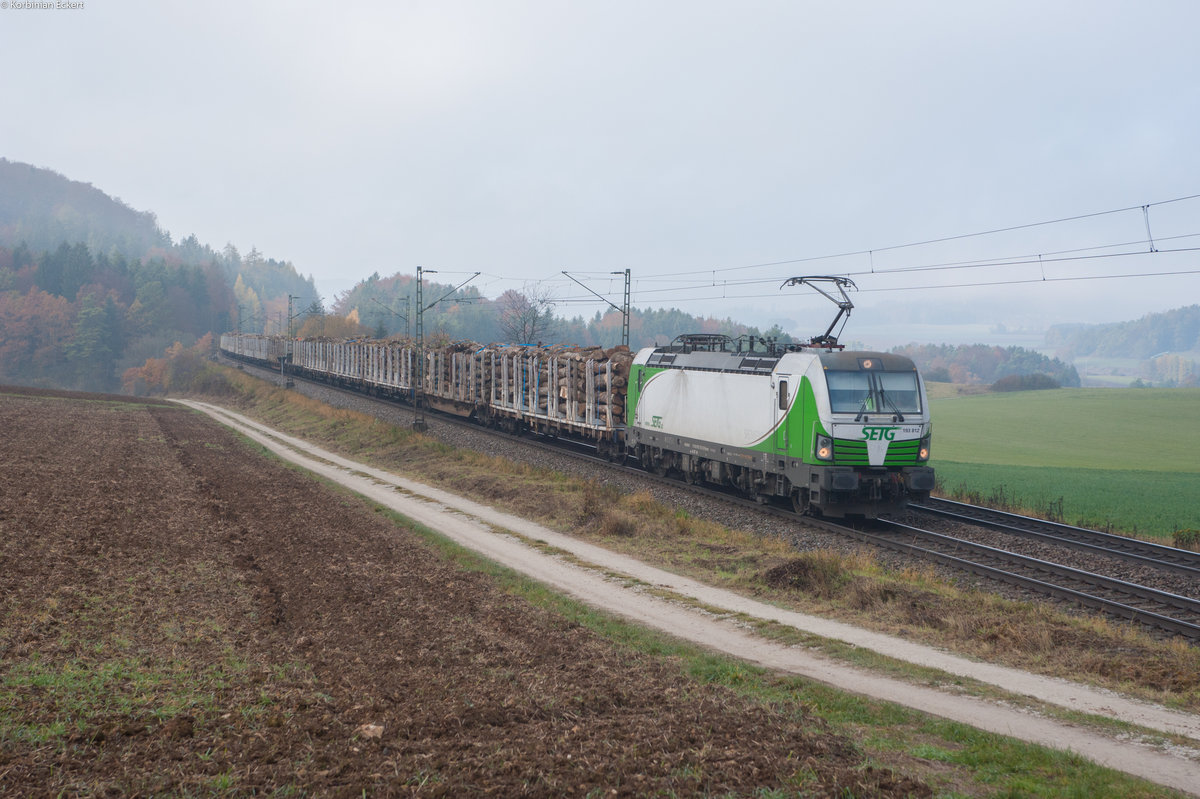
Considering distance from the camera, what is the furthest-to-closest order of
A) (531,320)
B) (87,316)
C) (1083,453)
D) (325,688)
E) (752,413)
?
(87,316) → (531,320) → (1083,453) → (752,413) → (325,688)

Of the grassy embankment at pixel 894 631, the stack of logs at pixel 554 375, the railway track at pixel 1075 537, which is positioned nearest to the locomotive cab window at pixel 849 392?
the grassy embankment at pixel 894 631

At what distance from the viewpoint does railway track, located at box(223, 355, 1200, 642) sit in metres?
13.6

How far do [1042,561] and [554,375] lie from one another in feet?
69.6

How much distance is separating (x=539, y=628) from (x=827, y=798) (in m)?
6.07

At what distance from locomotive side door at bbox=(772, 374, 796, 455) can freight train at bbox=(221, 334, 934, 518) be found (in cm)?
3

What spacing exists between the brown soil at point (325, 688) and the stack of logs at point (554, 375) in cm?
1475

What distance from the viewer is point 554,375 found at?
3428cm

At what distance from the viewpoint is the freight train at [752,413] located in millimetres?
19938

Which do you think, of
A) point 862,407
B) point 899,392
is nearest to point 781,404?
point 862,407

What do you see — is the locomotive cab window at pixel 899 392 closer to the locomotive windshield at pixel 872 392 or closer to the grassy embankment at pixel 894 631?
the locomotive windshield at pixel 872 392

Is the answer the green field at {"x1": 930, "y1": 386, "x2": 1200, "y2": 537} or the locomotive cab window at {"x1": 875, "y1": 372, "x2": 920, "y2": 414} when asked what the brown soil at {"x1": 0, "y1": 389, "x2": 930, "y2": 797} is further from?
the green field at {"x1": 930, "y1": 386, "x2": 1200, "y2": 537}

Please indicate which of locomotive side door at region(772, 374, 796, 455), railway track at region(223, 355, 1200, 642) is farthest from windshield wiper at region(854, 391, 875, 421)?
railway track at region(223, 355, 1200, 642)

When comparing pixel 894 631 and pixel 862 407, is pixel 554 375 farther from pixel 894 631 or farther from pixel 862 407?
pixel 894 631

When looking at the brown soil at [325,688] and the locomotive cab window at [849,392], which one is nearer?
the brown soil at [325,688]
